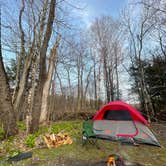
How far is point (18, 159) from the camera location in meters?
3.94

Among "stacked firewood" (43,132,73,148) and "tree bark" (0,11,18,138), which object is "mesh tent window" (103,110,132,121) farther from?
"tree bark" (0,11,18,138)

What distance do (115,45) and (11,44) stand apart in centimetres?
1209

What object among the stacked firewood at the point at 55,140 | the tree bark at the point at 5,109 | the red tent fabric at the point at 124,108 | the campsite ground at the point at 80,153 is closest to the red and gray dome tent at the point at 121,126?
the red tent fabric at the point at 124,108

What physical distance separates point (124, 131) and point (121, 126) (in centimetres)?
27

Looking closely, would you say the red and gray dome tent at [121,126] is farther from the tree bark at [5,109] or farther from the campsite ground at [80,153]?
Result: the tree bark at [5,109]

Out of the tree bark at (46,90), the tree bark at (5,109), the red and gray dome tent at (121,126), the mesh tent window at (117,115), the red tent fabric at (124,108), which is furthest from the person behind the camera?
the tree bark at (46,90)

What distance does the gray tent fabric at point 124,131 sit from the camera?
16.5ft

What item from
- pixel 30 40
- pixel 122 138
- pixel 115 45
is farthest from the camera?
pixel 115 45

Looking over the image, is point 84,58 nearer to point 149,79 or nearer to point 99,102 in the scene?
point 99,102

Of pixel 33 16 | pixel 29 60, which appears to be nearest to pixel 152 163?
pixel 29 60

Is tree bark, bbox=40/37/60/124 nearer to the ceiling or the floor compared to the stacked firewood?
nearer to the ceiling

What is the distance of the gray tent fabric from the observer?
16.5 ft

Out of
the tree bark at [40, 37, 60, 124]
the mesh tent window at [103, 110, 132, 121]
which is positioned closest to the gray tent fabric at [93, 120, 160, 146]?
the mesh tent window at [103, 110, 132, 121]

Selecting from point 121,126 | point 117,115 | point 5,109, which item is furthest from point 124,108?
point 5,109
